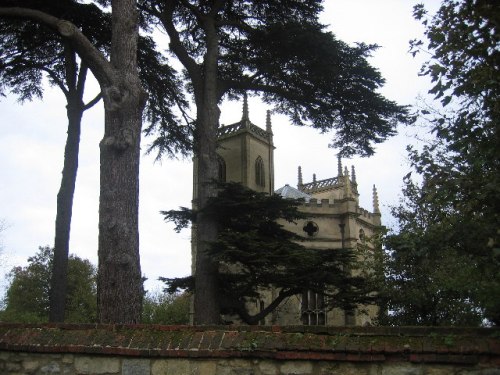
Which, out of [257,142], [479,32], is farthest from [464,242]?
[257,142]

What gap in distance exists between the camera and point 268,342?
5.10 metres

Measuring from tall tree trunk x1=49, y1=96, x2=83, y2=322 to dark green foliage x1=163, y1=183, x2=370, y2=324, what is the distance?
11.7ft

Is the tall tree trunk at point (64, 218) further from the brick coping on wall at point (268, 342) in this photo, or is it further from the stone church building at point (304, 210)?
the stone church building at point (304, 210)

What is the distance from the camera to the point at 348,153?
1667cm

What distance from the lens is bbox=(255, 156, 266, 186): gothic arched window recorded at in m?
40.2

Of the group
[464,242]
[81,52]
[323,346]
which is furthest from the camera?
[81,52]

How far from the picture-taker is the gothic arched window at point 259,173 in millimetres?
40156

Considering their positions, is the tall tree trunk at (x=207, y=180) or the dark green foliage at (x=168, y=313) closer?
the tall tree trunk at (x=207, y=180)

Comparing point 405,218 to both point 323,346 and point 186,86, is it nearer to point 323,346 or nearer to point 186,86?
point 186,86

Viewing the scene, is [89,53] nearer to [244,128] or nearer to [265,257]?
[265,257]

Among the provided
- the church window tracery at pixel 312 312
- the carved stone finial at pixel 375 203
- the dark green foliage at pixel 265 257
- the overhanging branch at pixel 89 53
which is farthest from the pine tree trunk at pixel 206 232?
the carved stone finial at pixel 375 203

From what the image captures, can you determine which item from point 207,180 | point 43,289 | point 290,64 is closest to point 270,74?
point 290,64

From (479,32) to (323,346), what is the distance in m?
3.66

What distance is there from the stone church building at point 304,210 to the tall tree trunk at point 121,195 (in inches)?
784
